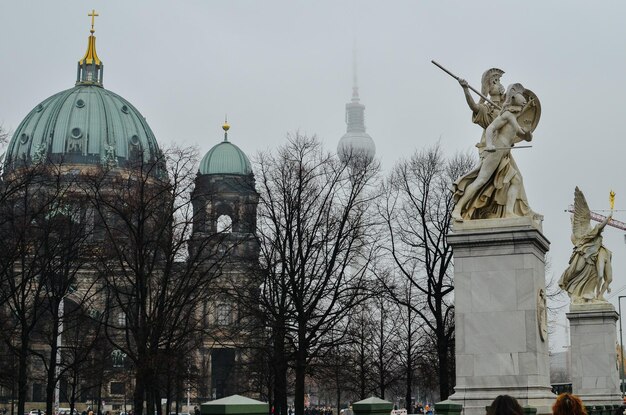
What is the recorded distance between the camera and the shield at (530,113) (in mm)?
26047

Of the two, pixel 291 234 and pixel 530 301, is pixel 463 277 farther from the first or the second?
pixel 291 234

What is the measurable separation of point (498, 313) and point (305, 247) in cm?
2527

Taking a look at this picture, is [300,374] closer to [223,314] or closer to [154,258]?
[154,258]

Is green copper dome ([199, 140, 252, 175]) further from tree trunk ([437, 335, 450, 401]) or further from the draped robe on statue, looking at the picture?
the draped robe on statue

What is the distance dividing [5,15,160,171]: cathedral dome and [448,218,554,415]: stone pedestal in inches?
4655

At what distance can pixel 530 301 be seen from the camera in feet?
78.9

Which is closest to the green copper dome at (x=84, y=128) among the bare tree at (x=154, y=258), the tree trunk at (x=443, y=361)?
the bare tree at (x=154, y=258)

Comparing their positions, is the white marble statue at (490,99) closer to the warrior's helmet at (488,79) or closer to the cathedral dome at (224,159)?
the warrior's helmet at (488,79)

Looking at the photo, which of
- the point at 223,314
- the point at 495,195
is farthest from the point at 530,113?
the point at 223,314

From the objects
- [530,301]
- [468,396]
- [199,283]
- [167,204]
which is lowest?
[468,396]

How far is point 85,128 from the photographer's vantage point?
480ft

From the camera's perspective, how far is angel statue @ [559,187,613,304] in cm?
4116

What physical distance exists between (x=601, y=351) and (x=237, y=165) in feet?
322

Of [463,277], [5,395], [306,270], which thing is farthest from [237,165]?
[463,277]
